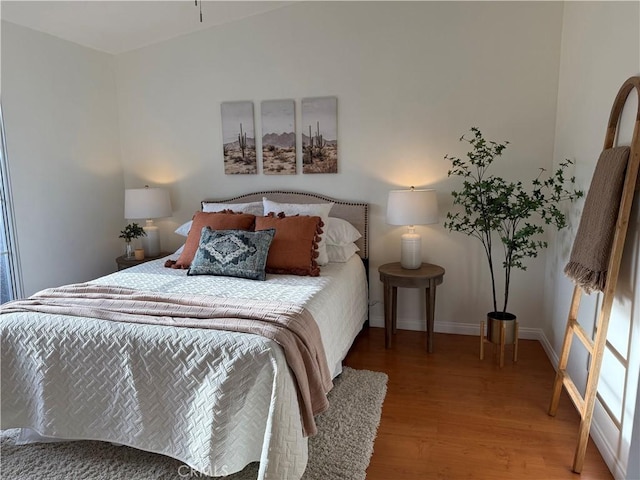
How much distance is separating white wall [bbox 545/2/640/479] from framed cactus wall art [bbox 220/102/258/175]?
2419mm

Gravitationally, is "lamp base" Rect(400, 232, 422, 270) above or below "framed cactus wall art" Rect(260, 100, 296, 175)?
below

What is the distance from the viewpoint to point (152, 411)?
1916mm

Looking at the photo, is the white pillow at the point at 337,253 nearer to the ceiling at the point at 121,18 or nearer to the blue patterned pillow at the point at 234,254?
the blue patterned pillow at the point at 234,254

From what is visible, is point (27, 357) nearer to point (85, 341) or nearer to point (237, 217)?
point (85, 341)

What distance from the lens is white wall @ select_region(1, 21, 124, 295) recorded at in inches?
127

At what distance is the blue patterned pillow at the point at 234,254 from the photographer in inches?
112

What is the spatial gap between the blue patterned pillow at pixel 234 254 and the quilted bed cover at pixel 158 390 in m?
0.66

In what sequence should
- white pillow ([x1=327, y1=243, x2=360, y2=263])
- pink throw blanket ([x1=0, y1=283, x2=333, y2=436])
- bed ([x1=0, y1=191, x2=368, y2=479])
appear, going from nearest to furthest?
bed ([x1=0, y1=191, x2=368, y2=479])
pink throw blanket ([x1=0, y1=283, x2=333, y2=436])
white pillow ([x1=327, y1=243, x2=360, y2=263])

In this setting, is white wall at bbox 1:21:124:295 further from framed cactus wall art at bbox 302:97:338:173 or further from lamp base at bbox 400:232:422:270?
lamp base at bbox 400:232:422:270

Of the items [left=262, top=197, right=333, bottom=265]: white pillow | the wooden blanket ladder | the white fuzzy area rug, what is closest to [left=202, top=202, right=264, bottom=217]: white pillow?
[left=262, top=197, right=333, bottom=265]: white pillow

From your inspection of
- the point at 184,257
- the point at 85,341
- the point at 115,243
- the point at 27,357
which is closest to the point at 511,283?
the point at 184,257

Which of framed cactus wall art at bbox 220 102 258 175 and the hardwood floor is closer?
the hardwood floor

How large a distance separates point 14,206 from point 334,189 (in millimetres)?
2414

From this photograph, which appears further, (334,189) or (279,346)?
(334,189)
